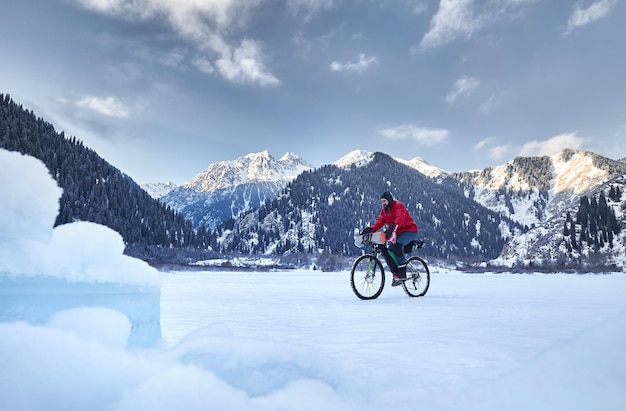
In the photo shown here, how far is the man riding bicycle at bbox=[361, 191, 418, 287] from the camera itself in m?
8.96

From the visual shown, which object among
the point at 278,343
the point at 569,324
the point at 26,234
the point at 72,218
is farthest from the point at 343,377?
the point at 72,218

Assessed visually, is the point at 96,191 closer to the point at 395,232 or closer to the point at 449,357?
the point at 395,232

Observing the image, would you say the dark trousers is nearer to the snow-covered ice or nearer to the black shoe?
the black shoe

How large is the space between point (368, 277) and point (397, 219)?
1.58m

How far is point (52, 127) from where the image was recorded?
129 metres

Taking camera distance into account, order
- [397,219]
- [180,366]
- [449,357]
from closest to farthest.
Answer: [180,366] → [449,357] → [397,219]

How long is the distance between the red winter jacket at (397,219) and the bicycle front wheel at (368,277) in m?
0.81

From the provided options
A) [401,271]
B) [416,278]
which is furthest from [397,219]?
[416,278]

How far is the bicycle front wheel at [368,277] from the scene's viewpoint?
8992 millimetres

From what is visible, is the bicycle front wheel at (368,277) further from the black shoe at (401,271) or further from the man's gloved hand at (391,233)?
the man's gloved hand at (391,233)

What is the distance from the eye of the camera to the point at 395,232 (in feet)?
29.4

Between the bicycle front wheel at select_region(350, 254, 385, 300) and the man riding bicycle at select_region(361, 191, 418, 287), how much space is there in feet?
1.09

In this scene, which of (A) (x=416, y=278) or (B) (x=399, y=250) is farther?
(A) (x=416, y=278)

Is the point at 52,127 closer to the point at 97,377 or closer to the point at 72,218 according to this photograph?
the point at 72,218
